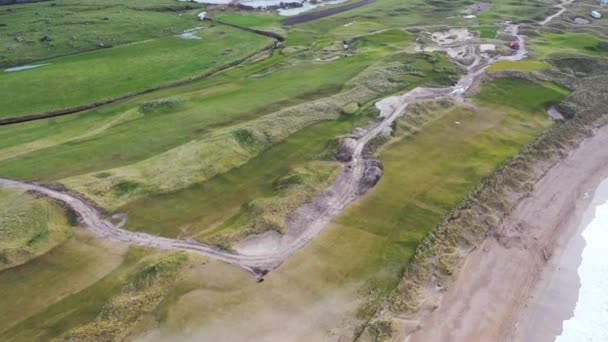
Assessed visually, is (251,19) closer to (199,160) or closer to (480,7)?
(480,7)

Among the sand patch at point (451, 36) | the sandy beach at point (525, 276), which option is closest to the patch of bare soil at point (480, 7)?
the sand patch at point (451, 36)

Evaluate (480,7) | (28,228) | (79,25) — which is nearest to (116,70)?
(79,25)

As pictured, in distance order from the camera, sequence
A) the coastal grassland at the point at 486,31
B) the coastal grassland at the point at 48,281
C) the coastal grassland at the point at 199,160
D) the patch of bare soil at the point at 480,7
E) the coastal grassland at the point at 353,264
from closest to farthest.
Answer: the coastal grassland at the point at 48,281 < the coastal grassland at the point at 353,264 < the coastal grassland at the point at 199,160 < the coastal grassland at the point at 486,31 < the patch of bare soil at the point at 480,7

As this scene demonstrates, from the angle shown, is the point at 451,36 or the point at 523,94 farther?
the point at 451,36

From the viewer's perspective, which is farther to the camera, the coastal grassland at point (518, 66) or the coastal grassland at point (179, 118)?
the coastal grassland at point (518, 66)

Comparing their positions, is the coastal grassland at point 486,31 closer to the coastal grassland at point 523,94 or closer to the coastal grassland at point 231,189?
the coastal grassland at point 523,94

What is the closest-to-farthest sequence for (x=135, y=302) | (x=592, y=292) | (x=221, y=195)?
(x=135, y=302)
(x=592, y=292)
(x=221, y=195)
